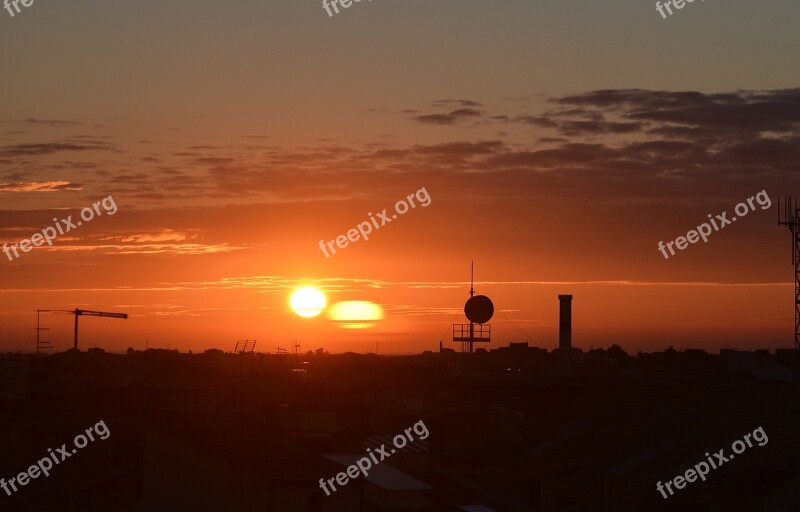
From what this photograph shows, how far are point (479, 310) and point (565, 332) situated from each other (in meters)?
7.09

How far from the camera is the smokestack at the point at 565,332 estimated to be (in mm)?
70062

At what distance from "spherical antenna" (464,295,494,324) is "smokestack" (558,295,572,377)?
18.0 ft

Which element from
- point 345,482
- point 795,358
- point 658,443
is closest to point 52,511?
point 345,482

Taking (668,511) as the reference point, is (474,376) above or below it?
above

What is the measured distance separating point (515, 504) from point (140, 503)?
1464cm

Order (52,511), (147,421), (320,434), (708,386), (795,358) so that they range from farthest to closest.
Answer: (795,358) < (708,386) < (320,434) < (147,421) < (52,511)

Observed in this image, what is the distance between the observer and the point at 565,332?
232 ft

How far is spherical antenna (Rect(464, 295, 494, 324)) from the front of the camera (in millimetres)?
66875

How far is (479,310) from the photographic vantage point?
66.9m

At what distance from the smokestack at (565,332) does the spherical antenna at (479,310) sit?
18.0 feet

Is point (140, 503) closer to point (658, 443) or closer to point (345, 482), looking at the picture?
point (345, 482)

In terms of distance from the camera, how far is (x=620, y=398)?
5116cm

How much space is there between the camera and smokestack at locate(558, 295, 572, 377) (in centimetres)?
7006

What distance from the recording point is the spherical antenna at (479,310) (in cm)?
6688
